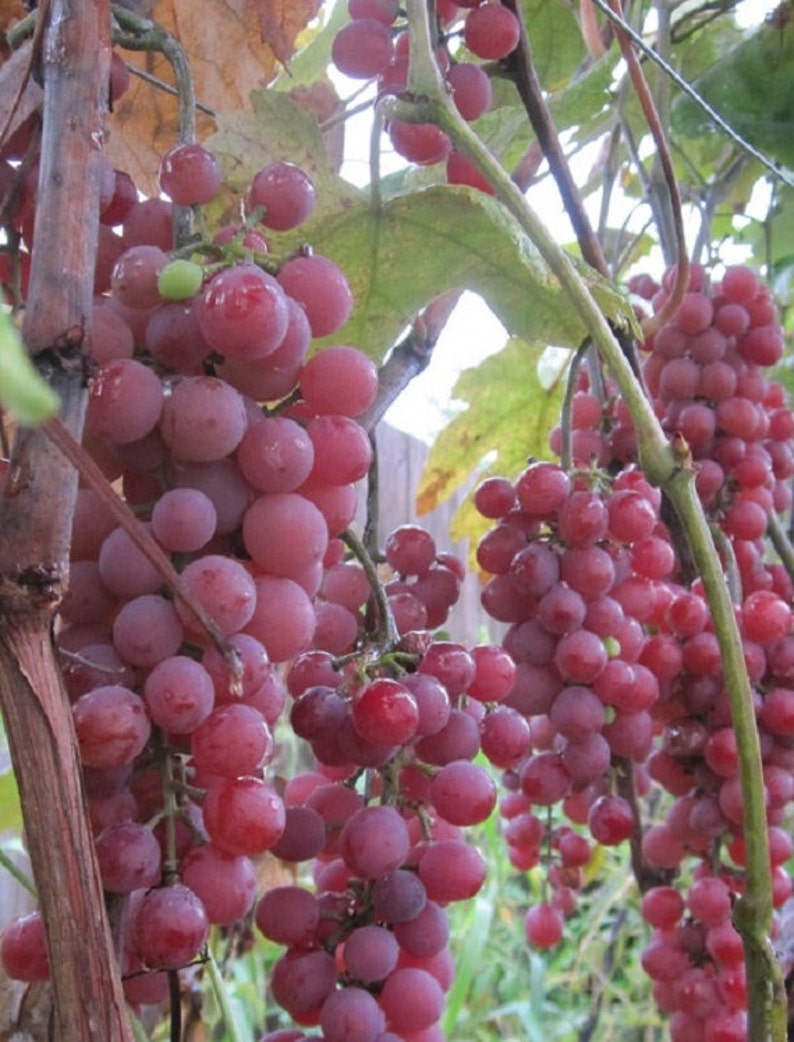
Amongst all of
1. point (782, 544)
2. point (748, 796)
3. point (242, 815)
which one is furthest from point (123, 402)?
point (782, 544)

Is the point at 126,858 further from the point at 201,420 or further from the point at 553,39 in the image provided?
the point at 553,39

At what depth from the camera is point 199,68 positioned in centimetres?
65

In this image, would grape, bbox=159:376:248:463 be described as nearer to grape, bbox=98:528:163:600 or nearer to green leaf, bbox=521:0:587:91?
grape, bbox=98:528:163:600

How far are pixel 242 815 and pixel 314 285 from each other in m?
0.18

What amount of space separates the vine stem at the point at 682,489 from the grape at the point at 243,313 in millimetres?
160

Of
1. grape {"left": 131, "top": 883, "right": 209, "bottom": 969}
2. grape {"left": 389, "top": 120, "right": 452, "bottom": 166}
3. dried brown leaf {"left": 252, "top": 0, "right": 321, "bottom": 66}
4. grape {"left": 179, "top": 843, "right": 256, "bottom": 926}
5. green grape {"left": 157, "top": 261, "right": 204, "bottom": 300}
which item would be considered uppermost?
dried brown leaf {"left": 252, "top": 0, "right": 321, "bottom": 66}

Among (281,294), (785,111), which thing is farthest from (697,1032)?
(785,111)

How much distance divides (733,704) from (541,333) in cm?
21

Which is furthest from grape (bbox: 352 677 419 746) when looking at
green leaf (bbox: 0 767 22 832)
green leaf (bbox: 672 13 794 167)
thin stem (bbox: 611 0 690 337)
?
green leaf (bbox: 672 13 794 167)

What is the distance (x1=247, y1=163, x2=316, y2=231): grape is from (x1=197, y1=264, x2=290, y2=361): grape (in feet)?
0.19

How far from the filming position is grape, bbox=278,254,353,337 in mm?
392

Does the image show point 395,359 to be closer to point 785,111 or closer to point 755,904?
point 755,904

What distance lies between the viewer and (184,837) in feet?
1.22

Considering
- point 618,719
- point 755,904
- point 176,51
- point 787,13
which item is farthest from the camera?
point 787,13
